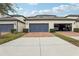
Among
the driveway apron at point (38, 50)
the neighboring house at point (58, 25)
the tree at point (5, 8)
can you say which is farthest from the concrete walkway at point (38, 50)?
the neighboring house at point (58, 25)

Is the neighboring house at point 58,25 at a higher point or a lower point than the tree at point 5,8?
lower

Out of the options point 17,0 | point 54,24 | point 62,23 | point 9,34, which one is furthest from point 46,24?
point 17,0

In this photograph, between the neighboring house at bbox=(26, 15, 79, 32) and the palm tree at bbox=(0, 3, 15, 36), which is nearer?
the palm tree at bbox=(0, 3, 15, 36)

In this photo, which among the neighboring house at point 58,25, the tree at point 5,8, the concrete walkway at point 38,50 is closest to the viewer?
the concrete walkway at point 38,50

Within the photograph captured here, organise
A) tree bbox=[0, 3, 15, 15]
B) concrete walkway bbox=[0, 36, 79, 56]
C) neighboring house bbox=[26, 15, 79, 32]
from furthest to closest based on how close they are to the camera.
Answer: neighboring house bbox=[26, 15, 79, 32] < tree bbox=[0, 3, 15, 15] < concrete walkway bbox=[0, 36, 79, 56]

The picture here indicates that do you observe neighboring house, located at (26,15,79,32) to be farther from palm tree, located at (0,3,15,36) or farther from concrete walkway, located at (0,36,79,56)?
concrete walkway, located at (0,36,79,56)

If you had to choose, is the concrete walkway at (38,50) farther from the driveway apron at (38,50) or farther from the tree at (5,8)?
the tree at (5,8)

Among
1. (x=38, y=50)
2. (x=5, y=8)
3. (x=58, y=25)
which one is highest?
(x=5, y=8)

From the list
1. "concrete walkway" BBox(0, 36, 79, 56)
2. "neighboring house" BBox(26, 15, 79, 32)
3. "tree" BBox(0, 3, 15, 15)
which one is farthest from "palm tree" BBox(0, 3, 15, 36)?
"concrete walkway" BBox(0, 36, 79, 56)

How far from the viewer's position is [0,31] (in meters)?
17.0

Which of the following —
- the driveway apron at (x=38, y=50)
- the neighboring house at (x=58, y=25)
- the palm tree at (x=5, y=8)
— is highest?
the palm tree at (x=5, y=8)

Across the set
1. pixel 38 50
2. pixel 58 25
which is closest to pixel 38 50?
pixel 38 50

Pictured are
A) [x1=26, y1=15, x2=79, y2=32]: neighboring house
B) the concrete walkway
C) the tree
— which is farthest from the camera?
[x1=26, y1=15, x2=79, y2=32]: neighboring house

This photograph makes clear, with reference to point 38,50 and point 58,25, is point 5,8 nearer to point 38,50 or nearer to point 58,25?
point 38,50
